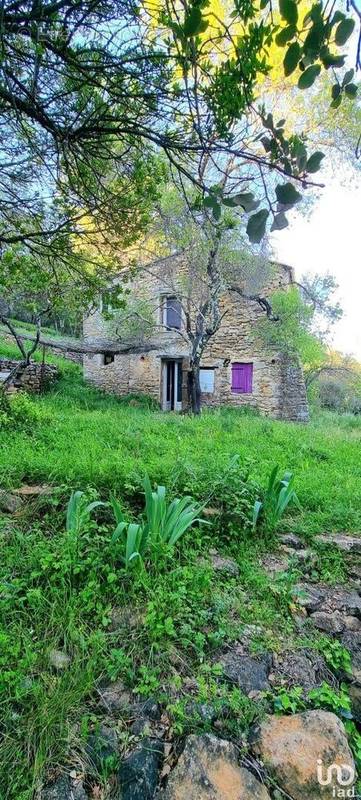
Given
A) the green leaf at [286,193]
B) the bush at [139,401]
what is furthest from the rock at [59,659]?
the bush at [139,401]

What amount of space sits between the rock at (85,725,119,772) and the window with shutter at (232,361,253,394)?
35.3ft

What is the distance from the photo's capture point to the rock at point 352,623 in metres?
2.18

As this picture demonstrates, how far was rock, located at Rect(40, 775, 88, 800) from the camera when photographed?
137 cm

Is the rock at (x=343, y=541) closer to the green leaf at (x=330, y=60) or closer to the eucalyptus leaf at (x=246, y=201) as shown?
the eucalyptus leaf at (x=246, y=201)

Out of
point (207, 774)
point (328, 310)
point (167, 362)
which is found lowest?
point (207, 774)

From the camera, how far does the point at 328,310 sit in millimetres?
12602

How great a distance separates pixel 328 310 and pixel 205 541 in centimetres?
1166

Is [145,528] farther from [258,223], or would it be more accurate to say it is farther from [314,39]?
[314,39]

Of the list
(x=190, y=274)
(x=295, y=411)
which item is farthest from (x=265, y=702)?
(x=295, y=411)

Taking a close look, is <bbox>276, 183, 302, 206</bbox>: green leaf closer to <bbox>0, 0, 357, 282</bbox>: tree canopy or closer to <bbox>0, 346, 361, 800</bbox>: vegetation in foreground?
<bbox>0, 0, 357, 282</bbox>: tree canopy

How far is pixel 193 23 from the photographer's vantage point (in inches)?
46.1

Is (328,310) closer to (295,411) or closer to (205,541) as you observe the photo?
(295,411)

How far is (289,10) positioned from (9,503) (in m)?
3.17

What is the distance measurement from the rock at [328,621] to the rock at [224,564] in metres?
0.52
